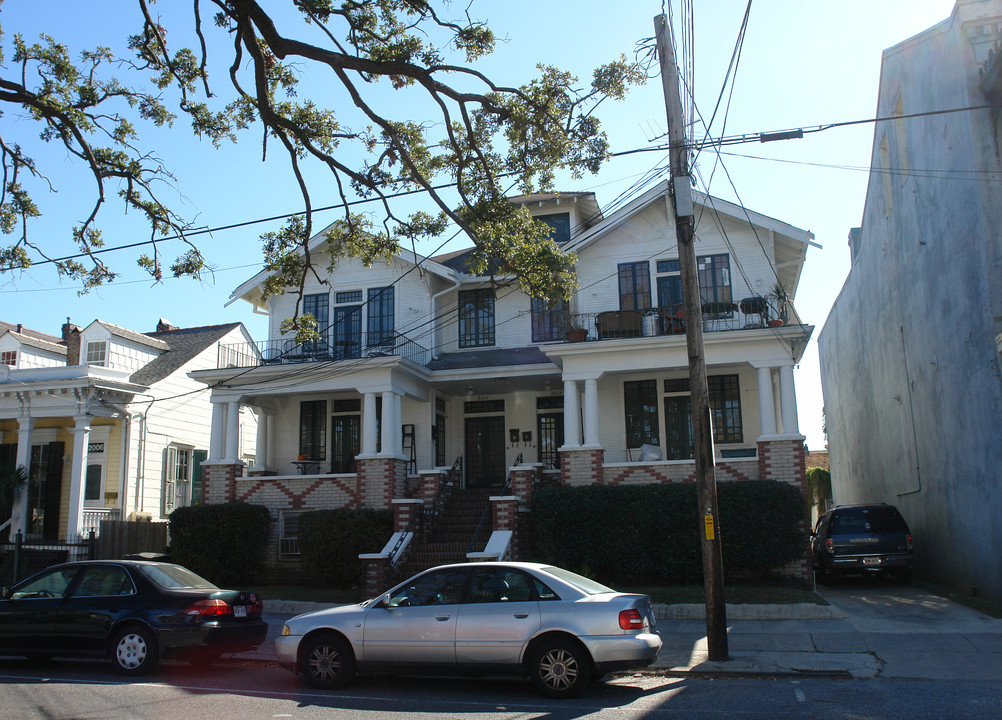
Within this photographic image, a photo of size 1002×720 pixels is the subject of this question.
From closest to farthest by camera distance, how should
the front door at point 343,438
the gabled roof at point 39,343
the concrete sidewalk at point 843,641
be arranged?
the concrete sidewalk at point 843,641, the front door at point 343,438, the gabled roof at point 39,343

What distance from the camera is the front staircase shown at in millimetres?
16922

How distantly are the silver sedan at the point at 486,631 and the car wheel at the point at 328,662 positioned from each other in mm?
11

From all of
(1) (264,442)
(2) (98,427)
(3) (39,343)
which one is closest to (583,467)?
(1) (264,442)

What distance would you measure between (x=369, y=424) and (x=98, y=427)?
8933 mm

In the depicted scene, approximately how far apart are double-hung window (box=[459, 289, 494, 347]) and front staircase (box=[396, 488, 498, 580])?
426 centimetres

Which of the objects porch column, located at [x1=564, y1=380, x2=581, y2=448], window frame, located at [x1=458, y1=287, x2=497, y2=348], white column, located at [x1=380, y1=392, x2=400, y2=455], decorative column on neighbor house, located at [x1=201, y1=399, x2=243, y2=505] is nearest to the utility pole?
porch column, located at [x1=564, y1=380, x2=581, y2=448]

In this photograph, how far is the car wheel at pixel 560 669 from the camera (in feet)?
26.8

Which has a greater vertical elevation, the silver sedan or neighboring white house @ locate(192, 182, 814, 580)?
neighboring white house @ locate(192, 182, 814, 580)

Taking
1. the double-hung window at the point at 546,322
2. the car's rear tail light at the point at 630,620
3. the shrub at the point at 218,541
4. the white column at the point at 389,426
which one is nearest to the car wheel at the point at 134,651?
the car's rear tail light at the point at 630,620

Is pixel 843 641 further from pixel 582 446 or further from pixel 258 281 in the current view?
pixel 258 281

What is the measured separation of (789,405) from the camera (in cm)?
1734

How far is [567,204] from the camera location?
74.5 feet

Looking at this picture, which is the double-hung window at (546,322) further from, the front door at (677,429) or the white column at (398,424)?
the white column at (398,424)

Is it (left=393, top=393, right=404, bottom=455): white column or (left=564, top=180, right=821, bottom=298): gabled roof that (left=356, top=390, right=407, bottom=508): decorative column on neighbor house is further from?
(left=564, top=180, right=821, bottom=298): gabled roof
